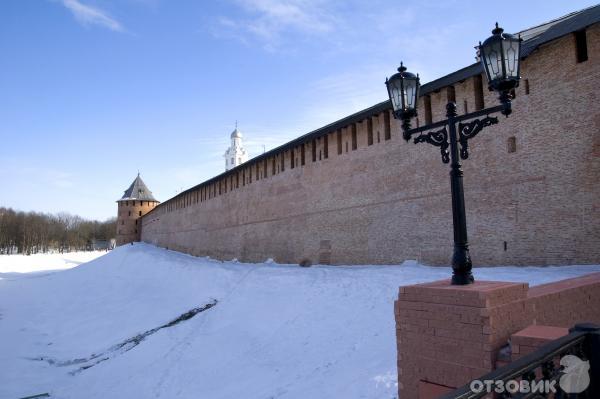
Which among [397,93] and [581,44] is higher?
[581,44]

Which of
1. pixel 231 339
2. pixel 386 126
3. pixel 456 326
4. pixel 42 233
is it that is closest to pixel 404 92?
pixel 456 326


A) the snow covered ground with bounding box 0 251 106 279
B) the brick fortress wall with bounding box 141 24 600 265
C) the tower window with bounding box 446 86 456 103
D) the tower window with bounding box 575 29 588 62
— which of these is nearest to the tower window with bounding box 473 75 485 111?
the brick fortress wall with bounding box 141 24 600 265

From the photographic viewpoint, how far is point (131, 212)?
123ft

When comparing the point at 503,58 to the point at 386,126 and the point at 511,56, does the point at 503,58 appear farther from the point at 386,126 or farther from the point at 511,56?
the point at 386,126

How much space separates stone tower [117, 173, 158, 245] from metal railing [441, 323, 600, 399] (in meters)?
38.2

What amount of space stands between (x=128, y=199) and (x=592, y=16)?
120 feet

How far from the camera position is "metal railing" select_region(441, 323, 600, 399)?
1.32 metres

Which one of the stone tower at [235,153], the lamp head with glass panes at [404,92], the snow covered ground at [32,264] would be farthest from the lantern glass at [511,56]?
the stone tower at [235,153]

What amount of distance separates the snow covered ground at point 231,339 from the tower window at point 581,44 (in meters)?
3.64

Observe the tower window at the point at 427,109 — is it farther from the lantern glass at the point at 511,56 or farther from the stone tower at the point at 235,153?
the stone tower at the point at 235,153

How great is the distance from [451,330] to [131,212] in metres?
38.6

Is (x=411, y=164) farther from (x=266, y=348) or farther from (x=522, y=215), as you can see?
(x=266, y=348)

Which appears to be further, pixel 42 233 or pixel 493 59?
pixel 42 233

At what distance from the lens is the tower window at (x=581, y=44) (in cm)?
740
